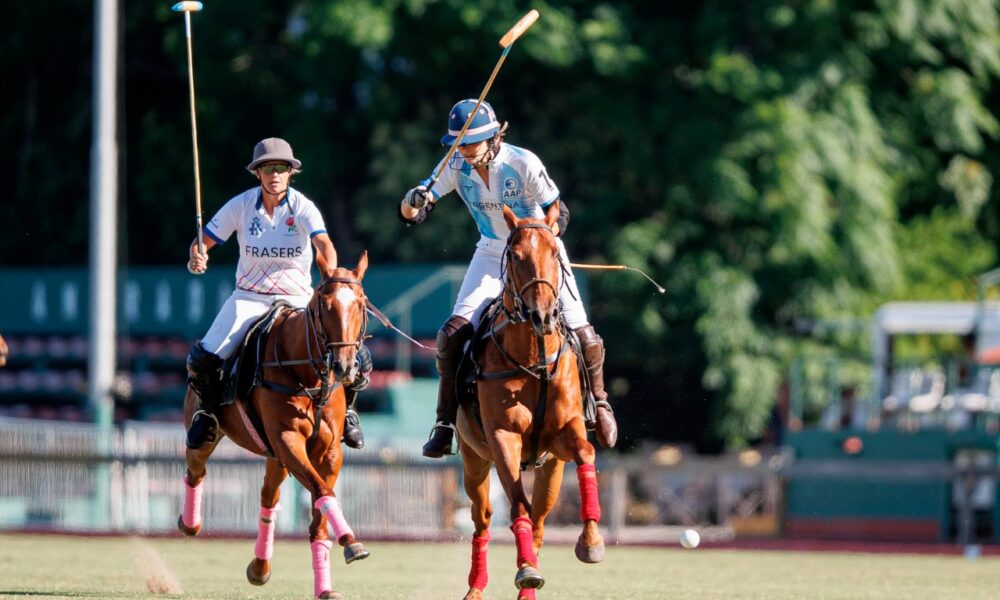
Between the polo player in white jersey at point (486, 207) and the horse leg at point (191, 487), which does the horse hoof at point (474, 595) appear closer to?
the polo player in white jersey at point (486, 207)

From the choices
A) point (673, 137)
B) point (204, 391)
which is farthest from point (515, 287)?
point (673, 137)

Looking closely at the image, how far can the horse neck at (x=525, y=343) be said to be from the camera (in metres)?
10.2

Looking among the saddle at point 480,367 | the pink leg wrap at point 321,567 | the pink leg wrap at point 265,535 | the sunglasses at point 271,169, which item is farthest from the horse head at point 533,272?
the pink leg wrap at point 265,535

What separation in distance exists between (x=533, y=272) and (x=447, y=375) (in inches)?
54.3

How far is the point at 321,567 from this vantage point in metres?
10.4

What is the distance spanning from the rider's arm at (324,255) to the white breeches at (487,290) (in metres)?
0.78

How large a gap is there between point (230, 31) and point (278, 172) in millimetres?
15936

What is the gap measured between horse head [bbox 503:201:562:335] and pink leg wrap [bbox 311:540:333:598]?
1765 millimetres

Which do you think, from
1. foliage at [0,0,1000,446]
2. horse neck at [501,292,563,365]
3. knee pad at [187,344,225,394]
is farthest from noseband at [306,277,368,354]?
foliage at [0,0,1000,446]

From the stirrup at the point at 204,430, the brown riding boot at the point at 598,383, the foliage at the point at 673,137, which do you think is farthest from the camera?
the foliage at the point at 673,137

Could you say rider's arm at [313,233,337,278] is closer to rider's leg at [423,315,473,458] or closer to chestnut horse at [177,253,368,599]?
chestnut horse at [177,253,368,599]

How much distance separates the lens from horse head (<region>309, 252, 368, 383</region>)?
34.6 feet

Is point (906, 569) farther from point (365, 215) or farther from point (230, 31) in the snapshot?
point (230, 31)

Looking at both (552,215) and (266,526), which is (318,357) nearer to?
(266,526)
